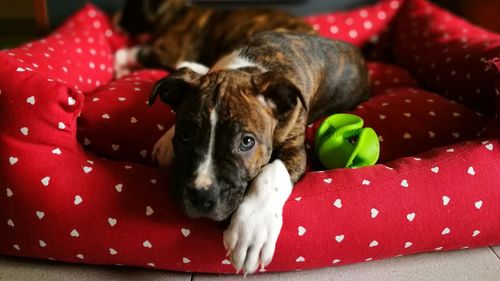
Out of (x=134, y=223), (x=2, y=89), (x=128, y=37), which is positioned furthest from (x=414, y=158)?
(x=128, y=37)

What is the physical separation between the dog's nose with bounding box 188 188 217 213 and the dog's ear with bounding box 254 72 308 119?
1.57ft

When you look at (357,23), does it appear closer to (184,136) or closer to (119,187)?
(184,136)

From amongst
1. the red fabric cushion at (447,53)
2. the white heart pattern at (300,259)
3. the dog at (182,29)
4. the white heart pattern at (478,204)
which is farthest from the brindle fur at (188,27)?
the white heart pattern at (300,259)

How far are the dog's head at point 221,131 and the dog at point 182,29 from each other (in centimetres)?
159

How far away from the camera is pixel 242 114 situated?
1860 millimetres

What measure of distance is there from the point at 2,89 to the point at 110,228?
0.74 m

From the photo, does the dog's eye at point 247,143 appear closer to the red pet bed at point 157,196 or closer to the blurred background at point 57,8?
the red pet bed at point 157,196

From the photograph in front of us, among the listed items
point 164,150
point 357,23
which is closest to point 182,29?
point 357,23

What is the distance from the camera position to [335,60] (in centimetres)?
280

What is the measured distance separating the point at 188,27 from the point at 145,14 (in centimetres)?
36

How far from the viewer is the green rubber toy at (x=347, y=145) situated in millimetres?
2191

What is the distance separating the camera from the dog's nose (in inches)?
67.7

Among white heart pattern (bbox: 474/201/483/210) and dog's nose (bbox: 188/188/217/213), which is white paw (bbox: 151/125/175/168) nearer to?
dog's nose (bbox: 188/188/217/213)

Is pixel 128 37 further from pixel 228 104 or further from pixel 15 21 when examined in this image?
pixel 228 104
